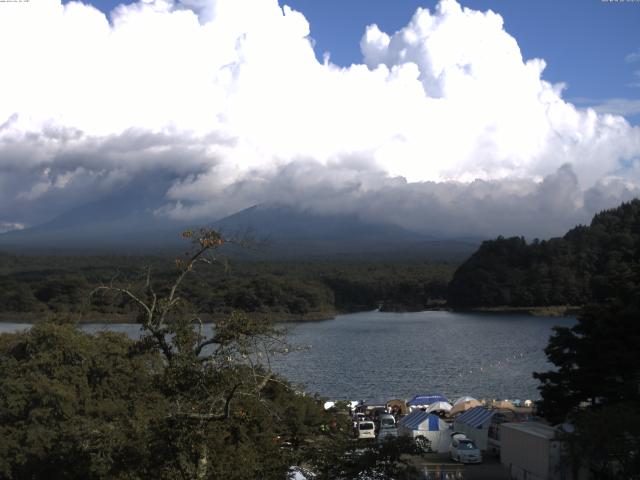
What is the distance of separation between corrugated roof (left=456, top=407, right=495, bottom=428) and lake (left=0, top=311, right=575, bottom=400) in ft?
17.2

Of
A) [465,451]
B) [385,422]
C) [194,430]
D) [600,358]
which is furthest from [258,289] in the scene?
[194,430]

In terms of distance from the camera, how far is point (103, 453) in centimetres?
607

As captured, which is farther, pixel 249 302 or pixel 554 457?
pixel 249 302

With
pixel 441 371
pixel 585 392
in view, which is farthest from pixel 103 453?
pixel 441 371

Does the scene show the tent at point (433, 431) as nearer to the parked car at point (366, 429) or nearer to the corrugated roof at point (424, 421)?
the corrugated roof at point (424, 421)

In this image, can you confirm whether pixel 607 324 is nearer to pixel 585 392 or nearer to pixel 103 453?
pixel 585 392

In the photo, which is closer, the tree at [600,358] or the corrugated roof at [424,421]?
the tree at [600,358]

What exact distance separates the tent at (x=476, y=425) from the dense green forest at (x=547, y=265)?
45927 mm

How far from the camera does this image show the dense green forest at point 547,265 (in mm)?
63188

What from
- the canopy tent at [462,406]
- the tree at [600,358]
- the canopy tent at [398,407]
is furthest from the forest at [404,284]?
the tree at [600,358]

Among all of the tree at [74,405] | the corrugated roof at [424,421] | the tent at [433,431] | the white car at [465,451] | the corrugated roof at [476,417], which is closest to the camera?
the tree at [74,405]

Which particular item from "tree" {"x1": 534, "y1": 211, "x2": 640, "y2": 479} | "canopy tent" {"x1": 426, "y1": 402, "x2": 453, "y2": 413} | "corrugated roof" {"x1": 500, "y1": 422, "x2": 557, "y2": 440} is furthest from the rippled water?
"tree" {"x1": 534, "y1": 211, "x2": 640, "y2": 479}

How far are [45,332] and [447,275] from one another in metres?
71.2

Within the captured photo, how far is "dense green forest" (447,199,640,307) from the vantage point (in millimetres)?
63188
